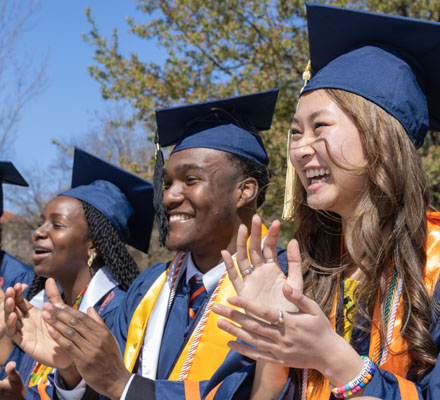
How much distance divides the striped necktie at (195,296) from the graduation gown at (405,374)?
3.03 feet

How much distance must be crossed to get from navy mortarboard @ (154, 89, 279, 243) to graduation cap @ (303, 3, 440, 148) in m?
0.88

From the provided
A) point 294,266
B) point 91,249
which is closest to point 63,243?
point 91,249

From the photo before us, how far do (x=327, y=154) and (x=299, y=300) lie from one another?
1.86ft

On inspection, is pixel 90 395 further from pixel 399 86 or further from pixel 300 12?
pixel 300 12

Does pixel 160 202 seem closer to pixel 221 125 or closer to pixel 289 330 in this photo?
pixel 221 125

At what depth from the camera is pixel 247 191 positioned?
3.03m

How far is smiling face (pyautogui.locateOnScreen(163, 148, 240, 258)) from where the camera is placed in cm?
288

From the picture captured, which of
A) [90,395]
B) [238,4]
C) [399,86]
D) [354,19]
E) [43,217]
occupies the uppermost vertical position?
[238,4]

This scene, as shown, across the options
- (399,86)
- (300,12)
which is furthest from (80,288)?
(300,12)

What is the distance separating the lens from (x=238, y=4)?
7262 millimetres

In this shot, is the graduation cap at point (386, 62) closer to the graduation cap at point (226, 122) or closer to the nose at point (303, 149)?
the nose at point (303, 149)

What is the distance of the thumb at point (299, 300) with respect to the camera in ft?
4.95

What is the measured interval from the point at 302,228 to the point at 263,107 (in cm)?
109

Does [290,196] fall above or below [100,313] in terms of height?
above
